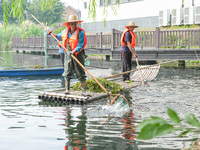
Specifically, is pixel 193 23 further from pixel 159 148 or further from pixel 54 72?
pixel 159 148

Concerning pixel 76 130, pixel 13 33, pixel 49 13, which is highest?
pixel 49 13

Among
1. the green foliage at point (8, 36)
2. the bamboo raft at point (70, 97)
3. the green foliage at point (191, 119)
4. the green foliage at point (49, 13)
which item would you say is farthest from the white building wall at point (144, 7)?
the green foliage at point (49, 13)

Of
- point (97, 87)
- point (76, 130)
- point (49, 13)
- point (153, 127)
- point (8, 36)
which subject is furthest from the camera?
point (49, 13)

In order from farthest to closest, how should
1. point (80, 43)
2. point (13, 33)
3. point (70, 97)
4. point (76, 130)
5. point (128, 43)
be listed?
point (13, 33) < point (128, 43) < point (70, 97) < point (80, 43) < point (76, 130)

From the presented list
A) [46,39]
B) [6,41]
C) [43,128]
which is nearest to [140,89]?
[43,128]

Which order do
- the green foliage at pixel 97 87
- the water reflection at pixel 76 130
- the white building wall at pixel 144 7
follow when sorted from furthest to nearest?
1. the white building wall at pixel 144 7
2. the green foliage at pixel 97 87
3. the water reflection at pixel 76 130

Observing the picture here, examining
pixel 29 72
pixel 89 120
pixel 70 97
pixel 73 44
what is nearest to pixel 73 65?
pixel 73 44

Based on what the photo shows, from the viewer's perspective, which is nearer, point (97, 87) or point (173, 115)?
point (173, 115)

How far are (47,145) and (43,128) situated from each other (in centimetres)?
98

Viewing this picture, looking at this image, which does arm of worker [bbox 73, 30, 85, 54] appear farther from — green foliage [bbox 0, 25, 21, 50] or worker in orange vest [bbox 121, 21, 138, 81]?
green foliage [bbox 0, 25, 21, 50]

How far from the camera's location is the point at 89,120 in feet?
19.9

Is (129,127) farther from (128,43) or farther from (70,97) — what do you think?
(128,43)

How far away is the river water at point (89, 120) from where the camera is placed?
452 cm

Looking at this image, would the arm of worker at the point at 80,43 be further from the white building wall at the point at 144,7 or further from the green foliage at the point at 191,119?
the white building wall at the point at 144,7
